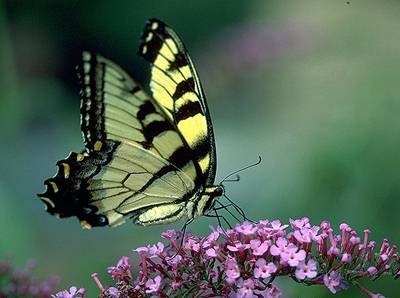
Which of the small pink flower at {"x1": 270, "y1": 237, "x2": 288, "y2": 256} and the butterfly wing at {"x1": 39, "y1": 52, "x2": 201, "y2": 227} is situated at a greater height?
the butterfly wing at {"x1": 39, "y1": 52, "x2": 201, "y2": 227}

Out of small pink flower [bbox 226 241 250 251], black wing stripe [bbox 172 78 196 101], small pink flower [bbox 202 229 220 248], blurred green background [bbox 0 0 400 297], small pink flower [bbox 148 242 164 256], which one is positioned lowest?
blurred green background [bbox 0 0 400 297]

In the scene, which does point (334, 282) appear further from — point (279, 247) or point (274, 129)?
point (274, 129)

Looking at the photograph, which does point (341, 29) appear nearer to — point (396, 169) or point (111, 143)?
point (396, 169)

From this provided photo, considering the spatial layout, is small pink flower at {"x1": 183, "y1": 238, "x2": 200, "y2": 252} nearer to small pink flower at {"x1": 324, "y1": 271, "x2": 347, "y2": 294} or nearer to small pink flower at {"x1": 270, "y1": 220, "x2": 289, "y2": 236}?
small pink flower at {"x1": 270, "y1": 220, "x2": 289, "y2": 236}

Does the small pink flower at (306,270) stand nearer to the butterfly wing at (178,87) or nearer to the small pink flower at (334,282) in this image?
the small pink flower at (334,282)

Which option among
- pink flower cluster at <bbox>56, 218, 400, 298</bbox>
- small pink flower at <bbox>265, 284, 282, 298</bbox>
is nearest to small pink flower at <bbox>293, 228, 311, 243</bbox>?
pink flower cluster at <bbox>56, 218, 400, 298</bbox>

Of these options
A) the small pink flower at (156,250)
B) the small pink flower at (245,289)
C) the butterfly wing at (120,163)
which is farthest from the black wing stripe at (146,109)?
the small pink flower at (245,289)

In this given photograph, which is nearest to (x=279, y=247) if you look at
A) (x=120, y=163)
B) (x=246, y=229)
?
(x=246, y=229)
